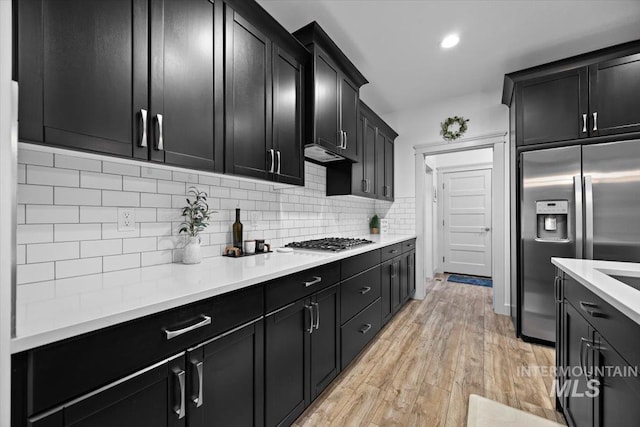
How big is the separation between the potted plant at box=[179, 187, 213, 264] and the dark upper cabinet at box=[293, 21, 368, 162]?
0.93 m

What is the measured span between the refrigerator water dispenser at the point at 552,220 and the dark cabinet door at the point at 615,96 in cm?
69

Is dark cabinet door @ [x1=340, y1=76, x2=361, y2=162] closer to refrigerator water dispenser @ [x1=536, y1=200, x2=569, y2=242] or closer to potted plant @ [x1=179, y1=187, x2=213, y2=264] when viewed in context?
potted plant @ [x1=179, y1=187, x2=213, y2=264]

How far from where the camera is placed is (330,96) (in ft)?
7.66

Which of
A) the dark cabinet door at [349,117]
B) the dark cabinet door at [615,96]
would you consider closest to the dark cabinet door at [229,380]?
the dark cabinet door at [349,117]

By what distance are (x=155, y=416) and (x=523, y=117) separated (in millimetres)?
3565

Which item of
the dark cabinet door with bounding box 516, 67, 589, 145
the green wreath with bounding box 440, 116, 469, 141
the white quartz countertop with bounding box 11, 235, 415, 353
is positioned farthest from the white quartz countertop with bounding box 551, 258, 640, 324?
the green wreath with bounding box 440, 116, 469, 141

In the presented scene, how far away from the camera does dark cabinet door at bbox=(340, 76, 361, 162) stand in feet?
8.27

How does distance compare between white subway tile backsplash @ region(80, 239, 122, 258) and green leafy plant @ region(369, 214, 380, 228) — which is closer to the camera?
white subway tile backsplash @ region(80, 239, 122, 258)

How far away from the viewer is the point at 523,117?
274 centimetres

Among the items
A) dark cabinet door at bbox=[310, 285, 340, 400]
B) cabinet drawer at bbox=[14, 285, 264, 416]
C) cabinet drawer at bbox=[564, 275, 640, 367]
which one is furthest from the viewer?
dark cabinet door at bbox=[310, 285, 340, 400]

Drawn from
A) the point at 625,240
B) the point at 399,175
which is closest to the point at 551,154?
the point at 625,240

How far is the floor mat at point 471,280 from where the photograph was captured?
4898 millimetres

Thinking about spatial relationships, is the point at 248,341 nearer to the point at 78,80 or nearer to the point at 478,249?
the point at 78,80

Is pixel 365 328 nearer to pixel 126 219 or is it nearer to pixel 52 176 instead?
pixel 126 219
